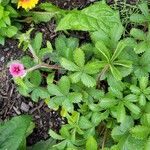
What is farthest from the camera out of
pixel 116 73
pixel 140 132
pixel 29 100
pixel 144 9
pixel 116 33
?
pixel 29 100

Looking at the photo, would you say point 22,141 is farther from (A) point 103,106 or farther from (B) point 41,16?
(B) point 41,16

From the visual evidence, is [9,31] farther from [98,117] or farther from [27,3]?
[98,117]

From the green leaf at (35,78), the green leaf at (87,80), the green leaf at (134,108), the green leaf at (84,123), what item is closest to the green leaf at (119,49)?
the green leaf at (87,80)

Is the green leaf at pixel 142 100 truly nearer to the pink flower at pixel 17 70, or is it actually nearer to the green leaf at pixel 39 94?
the green leaf at pixel 39 94

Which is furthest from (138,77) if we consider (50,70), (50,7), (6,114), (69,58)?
(6,114)

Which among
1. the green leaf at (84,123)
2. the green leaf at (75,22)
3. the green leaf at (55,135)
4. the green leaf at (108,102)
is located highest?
the green leaf at (75,22)

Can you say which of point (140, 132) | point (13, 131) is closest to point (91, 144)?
point (140, 132)
